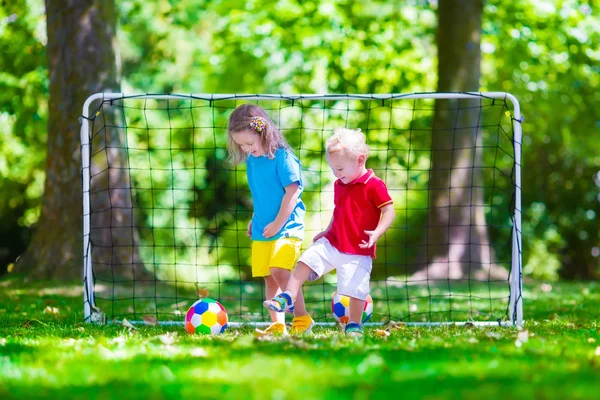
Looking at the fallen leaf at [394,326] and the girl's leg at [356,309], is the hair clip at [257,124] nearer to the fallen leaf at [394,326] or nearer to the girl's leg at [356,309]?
the girl's leg at [356,309]

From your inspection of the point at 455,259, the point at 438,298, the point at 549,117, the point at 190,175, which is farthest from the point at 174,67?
the point at 438,298

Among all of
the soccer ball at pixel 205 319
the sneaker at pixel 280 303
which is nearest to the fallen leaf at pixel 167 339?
the soccer ball at pixel 205 319

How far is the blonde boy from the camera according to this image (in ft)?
18.1

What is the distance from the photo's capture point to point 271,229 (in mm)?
5652

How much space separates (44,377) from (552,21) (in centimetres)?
1381

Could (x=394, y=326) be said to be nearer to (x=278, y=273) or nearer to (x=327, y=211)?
(x=278, y=273)

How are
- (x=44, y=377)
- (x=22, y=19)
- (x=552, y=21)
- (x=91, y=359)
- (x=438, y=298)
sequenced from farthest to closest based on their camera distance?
(x=552, y=21)
(x=22, y=19)
(x=438, y=298)
(x=91, y=359)
(x=44, y=377)

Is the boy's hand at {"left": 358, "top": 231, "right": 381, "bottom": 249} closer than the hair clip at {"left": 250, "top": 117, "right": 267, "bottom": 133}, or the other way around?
the boy's hand at {"left": 358, "top": 231, "right": 381, "bottom": 249}

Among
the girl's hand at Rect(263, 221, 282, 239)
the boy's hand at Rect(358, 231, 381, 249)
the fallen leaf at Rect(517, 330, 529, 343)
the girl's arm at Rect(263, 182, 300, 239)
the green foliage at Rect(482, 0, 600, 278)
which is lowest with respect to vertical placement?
the fallen leaf at Rect(517, 330, 529, 343)

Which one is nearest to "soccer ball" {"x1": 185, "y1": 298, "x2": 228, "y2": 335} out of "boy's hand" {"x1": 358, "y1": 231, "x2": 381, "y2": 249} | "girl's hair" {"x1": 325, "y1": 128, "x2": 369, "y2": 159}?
"boy's hand" {"x1": 358, "y1": 231, "x2": 381, "y2": 249}

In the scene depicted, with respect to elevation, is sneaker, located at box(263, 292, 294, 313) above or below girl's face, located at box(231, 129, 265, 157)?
below

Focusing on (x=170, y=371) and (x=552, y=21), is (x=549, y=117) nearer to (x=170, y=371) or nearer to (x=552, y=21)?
(x=552, y=21)

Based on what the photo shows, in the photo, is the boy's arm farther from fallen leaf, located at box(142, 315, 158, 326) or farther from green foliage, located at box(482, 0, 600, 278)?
green foliage, located at box(482, 0, 600, 278)

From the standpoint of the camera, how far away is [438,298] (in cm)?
966
